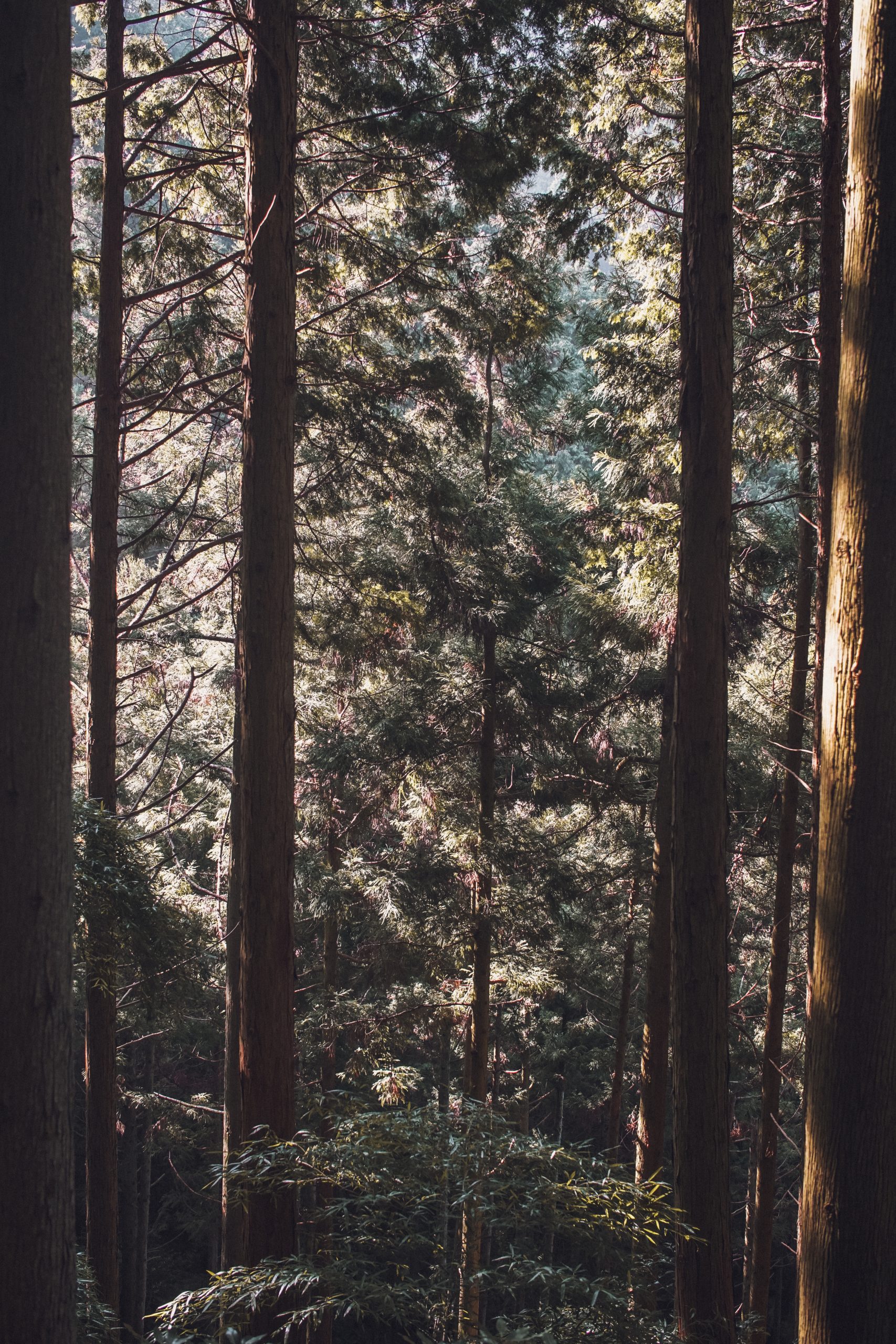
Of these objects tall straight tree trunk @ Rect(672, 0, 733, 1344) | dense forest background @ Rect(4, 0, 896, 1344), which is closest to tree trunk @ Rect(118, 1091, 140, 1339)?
dense forest background @ Rect(4, 0, 896, 1344)

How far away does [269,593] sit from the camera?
4641 mm

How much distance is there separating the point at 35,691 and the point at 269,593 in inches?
89.2

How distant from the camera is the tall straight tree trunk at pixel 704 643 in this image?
397 cm

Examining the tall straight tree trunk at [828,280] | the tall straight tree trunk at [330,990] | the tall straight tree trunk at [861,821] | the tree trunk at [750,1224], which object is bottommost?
the tree trunk at [750,1224]

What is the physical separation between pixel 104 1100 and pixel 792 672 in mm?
6992

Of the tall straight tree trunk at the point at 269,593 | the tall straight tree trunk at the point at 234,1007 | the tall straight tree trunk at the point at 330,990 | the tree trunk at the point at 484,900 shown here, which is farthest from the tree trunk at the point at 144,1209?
the tall straight tree trunk at the point at 269,593

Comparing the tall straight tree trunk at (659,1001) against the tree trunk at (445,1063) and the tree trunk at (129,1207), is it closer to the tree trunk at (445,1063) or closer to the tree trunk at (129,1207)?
the tree trunk at (445,1063)

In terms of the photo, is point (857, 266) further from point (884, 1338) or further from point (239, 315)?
point (239, 315)

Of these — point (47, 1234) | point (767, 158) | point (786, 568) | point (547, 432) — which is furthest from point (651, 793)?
point (47, 1234)

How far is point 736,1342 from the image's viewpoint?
377 centimetres

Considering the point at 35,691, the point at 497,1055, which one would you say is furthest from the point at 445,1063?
the point at 35,691

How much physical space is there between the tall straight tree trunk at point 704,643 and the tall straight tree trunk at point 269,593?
195 cm

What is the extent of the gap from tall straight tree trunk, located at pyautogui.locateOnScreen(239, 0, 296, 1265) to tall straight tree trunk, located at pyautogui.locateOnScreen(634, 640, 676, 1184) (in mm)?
4635

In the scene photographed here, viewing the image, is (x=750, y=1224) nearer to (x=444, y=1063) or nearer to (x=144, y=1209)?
(x=444, y=1063)
